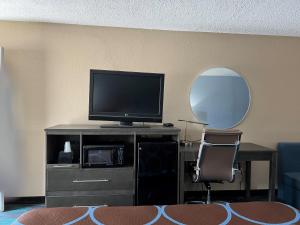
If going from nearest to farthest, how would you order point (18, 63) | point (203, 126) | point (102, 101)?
point (102, 101), point (18, 63), point (203, 126)

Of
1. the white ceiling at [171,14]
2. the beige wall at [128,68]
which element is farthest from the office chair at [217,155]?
the white ceiling at [171,14]

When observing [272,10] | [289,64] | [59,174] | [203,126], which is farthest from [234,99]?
[59,174]

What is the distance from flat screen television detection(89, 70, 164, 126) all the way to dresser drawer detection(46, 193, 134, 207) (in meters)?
0.79

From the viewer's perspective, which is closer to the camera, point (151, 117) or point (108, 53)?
point (151, 117)

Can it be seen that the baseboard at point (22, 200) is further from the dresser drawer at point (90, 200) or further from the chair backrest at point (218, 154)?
the chair backrest at point (218, 154)

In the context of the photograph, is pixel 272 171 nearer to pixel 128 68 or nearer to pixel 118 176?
pixel 118 176

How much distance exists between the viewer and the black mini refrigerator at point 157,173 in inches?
101

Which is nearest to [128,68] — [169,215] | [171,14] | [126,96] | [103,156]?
[126,96]

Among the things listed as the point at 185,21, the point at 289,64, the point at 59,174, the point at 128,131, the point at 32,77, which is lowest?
the point at 59,174

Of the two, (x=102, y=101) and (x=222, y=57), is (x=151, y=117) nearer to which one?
(x=102, y=101)

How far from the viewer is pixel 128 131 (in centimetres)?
258

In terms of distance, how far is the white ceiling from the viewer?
2.37m

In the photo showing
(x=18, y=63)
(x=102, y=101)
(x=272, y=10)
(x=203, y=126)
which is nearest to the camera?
(x=272, y=10)

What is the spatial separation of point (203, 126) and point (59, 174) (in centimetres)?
184
